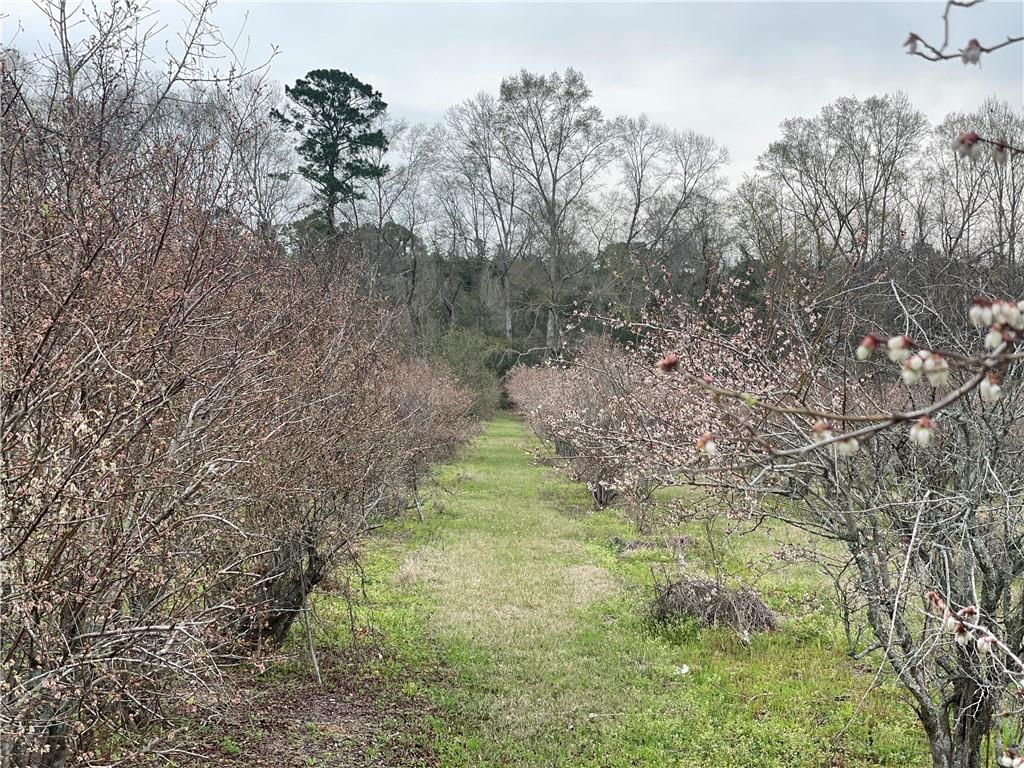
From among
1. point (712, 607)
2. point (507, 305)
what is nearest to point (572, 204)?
point (507, 305)

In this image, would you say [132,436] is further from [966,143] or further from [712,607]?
[712,607]

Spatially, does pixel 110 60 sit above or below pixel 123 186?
above

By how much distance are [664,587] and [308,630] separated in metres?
4.17

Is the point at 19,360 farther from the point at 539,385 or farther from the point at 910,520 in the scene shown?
the point at 539,385

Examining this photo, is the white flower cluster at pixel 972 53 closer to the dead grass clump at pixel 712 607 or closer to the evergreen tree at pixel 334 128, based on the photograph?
the dead grass clump at pixel 712 607

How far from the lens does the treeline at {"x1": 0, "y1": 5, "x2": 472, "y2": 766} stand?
8.85ft

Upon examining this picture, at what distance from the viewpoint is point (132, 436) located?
3.11 meters

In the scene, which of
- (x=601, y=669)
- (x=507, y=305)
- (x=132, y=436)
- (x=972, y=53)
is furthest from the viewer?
(x=507, y=305)

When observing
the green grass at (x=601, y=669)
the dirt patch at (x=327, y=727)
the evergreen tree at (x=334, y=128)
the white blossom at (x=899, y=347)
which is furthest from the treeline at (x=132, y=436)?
the evergreen tree at (x=334, y=128)

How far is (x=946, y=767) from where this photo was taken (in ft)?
12.8

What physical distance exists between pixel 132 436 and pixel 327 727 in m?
3.15

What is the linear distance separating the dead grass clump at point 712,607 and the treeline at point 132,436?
337cm

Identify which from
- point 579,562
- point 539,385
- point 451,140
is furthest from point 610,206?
point 579,562

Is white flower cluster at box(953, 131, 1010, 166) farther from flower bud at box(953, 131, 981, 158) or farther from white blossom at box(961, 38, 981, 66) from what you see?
white blossom at box(961, 38, 981, 66)
